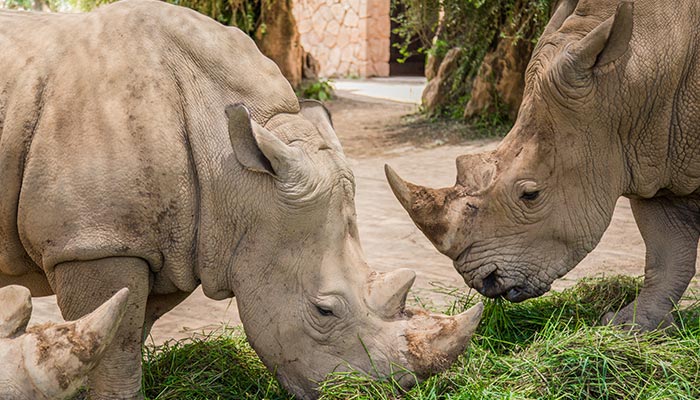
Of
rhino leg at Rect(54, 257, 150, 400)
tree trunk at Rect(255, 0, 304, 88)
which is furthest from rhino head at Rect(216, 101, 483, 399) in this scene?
tree trunk at Rect(255, 0, 304, 88)

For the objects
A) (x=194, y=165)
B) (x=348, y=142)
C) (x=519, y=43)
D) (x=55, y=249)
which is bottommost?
(x=348, y=142)

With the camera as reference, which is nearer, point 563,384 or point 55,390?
point 55,390

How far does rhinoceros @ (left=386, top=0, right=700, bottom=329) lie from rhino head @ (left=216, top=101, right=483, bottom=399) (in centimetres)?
96

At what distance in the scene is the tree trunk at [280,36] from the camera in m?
14.2

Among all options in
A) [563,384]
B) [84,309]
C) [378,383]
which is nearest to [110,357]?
[84,309]

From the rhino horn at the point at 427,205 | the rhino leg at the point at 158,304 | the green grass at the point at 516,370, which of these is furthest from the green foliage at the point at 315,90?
the rhino leg at the point at 158,304

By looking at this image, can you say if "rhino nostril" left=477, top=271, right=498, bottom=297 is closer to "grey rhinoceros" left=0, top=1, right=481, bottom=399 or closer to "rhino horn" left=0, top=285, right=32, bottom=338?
"grey rhinoceros" left=0, top=1, right=481, bottom=399

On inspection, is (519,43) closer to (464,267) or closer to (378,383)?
(464,267)

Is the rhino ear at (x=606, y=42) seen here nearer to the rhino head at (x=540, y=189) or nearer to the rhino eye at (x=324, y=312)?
the rhino head at (x=540, y=189)

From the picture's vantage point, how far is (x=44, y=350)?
7.79 feet

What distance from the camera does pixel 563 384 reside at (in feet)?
12.3

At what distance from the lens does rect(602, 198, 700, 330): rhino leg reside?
4.55 meters

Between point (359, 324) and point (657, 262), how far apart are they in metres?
1.83

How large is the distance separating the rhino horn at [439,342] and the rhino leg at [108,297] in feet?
3.04
